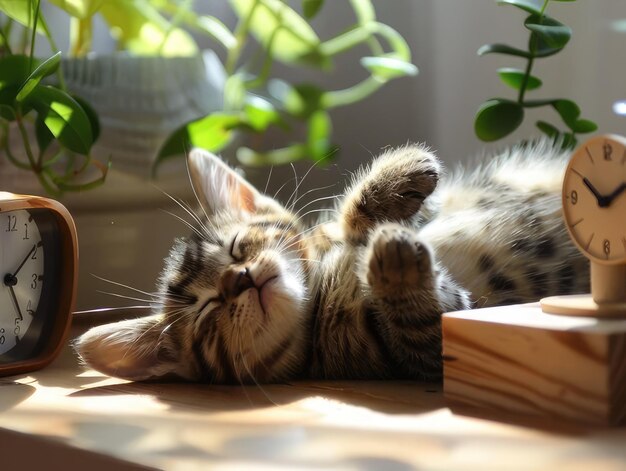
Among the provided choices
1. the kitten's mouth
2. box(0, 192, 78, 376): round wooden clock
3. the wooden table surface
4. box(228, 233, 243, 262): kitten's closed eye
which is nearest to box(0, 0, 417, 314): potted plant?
box(0, 192, 78, 376): round wooden clock

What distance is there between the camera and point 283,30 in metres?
1.71

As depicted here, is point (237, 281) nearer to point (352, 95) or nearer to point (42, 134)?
point (42, 134)

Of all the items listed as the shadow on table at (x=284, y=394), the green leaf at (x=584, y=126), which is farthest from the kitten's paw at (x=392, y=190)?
the green leaf at (x=584, y=126)

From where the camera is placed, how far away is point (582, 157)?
0.79 m

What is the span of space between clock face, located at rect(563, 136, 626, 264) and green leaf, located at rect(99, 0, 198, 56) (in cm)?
106

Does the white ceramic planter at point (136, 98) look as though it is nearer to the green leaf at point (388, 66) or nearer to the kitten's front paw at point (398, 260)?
the green leaf at point (388, 66)

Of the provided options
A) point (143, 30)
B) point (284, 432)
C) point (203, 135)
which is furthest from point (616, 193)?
point (143, 30)

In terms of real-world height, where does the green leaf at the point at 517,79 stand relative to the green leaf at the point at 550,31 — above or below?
below

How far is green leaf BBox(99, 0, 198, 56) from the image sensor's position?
1618 mm

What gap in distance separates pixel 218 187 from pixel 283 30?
497mm

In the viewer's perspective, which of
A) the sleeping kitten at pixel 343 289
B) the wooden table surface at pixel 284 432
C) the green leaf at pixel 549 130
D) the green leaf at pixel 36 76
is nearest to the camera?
the wooden table surface at pixel 284 432

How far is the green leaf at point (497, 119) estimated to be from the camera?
129cm

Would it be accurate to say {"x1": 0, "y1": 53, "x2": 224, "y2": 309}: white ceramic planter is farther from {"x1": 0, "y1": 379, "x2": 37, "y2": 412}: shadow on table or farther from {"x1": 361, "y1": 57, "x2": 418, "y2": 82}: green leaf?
{"x1": 0, "y1": 379, "x2": 37, "y2": 412}: shadow on table

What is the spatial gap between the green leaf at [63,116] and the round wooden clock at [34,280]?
0.14 meters
